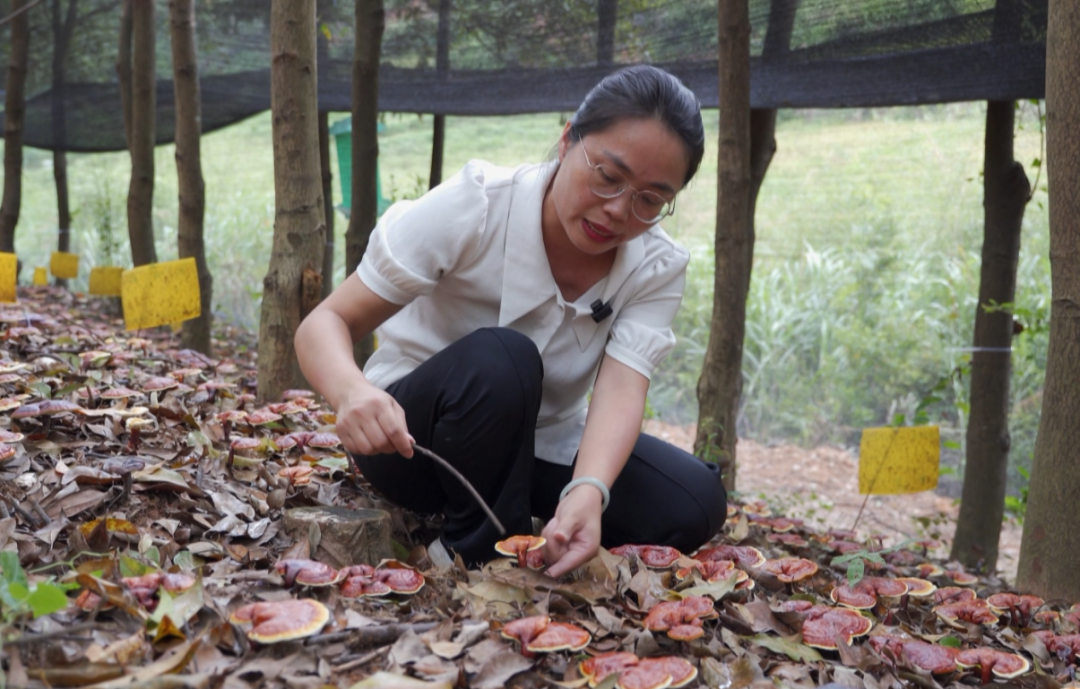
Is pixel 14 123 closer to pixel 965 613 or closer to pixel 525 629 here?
pixel 525 629

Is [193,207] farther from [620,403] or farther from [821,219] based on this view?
[821,219]

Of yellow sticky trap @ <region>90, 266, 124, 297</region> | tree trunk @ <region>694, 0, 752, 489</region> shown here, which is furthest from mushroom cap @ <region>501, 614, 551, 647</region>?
yellow sticky trap @ <region>90, 266, 124, 297</region>

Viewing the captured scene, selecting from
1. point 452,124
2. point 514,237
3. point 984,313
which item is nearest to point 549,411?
point 514,237

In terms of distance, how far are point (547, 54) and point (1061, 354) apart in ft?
7.85

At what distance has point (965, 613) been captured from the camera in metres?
1.79

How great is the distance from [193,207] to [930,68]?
2.68m

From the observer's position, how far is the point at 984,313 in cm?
316

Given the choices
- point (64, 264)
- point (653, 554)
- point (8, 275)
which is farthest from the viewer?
point (64, 264)

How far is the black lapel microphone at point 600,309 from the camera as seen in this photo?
1896 mm

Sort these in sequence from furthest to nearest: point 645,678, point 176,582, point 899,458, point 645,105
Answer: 1. point 899,458
2. point 645,105
3. point 176,582
4. point 645,678

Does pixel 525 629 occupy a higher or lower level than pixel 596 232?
lower

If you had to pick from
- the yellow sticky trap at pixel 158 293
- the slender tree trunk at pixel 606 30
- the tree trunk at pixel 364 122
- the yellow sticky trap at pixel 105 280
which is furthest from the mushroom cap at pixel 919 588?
the yellow sticky trap at pixel 105 280

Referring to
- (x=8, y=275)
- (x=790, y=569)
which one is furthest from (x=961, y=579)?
(x=8, y=275)

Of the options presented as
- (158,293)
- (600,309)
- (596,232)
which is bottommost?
(158,293)
